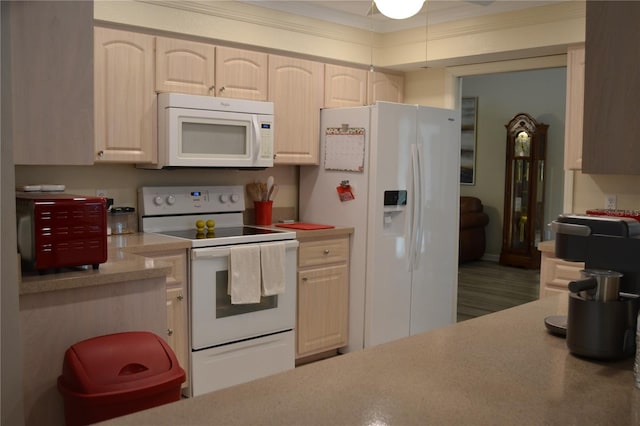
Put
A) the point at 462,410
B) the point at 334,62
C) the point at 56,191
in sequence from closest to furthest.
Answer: the point at 462,410 < the point at 56,191 < the point at 334,62

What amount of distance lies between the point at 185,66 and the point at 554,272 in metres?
2.55

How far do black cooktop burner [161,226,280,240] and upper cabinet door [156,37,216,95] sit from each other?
0.85 metres

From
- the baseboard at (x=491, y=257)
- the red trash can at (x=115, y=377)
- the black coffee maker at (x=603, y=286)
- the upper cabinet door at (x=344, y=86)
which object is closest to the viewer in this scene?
the black coffee maker at (x=603, y=286)

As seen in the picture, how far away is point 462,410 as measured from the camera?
1324 mm

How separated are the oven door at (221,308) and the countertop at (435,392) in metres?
1.98

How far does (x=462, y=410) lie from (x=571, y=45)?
11.0 feet

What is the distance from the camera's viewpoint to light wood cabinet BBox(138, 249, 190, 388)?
3.46 m

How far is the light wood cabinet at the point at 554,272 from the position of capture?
3881 mm

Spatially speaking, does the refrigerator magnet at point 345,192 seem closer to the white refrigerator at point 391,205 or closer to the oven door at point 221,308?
the white refrigerator at point 391,205

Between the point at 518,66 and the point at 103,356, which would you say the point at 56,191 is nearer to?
the point at 103,356

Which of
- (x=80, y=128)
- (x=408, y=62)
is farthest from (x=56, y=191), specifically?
(x=408, y=62)

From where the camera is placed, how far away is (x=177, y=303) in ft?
11.5

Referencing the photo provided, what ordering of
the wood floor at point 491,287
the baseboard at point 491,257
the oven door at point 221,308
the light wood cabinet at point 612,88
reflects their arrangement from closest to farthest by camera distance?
1. the light wood cabinet at point 612,88
2. the oven door at point 221,308
3. the wood floor at point 491,287
4. the baseboard at point 491,257

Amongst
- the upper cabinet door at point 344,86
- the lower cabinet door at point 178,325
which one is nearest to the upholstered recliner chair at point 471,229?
the upper cabinet door at point 344,86
